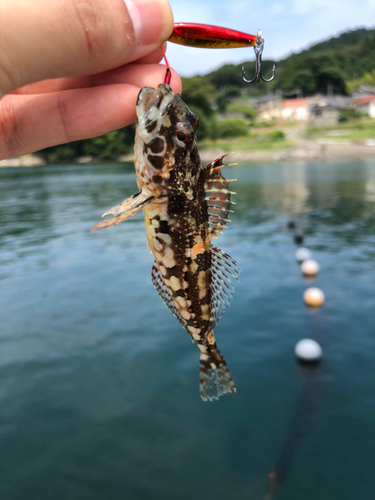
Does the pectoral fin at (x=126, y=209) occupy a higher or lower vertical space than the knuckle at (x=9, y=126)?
lower

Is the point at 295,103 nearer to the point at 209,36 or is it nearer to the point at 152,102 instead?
the point at 152,102

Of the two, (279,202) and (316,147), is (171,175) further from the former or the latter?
(316,147)

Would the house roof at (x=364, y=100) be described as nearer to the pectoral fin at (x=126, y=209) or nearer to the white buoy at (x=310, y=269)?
the white buoy at (x=310, y=269)

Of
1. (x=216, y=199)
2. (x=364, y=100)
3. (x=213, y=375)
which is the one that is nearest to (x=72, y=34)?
(x=216, y=199)

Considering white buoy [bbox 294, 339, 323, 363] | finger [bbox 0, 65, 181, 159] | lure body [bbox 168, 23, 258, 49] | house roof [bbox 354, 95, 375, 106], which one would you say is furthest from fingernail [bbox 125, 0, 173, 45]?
house roof [bbox 354, 95, 375, 106]

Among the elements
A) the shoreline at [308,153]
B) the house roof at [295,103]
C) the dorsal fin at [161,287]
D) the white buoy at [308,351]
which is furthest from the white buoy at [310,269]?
the house roof at [295,103]
